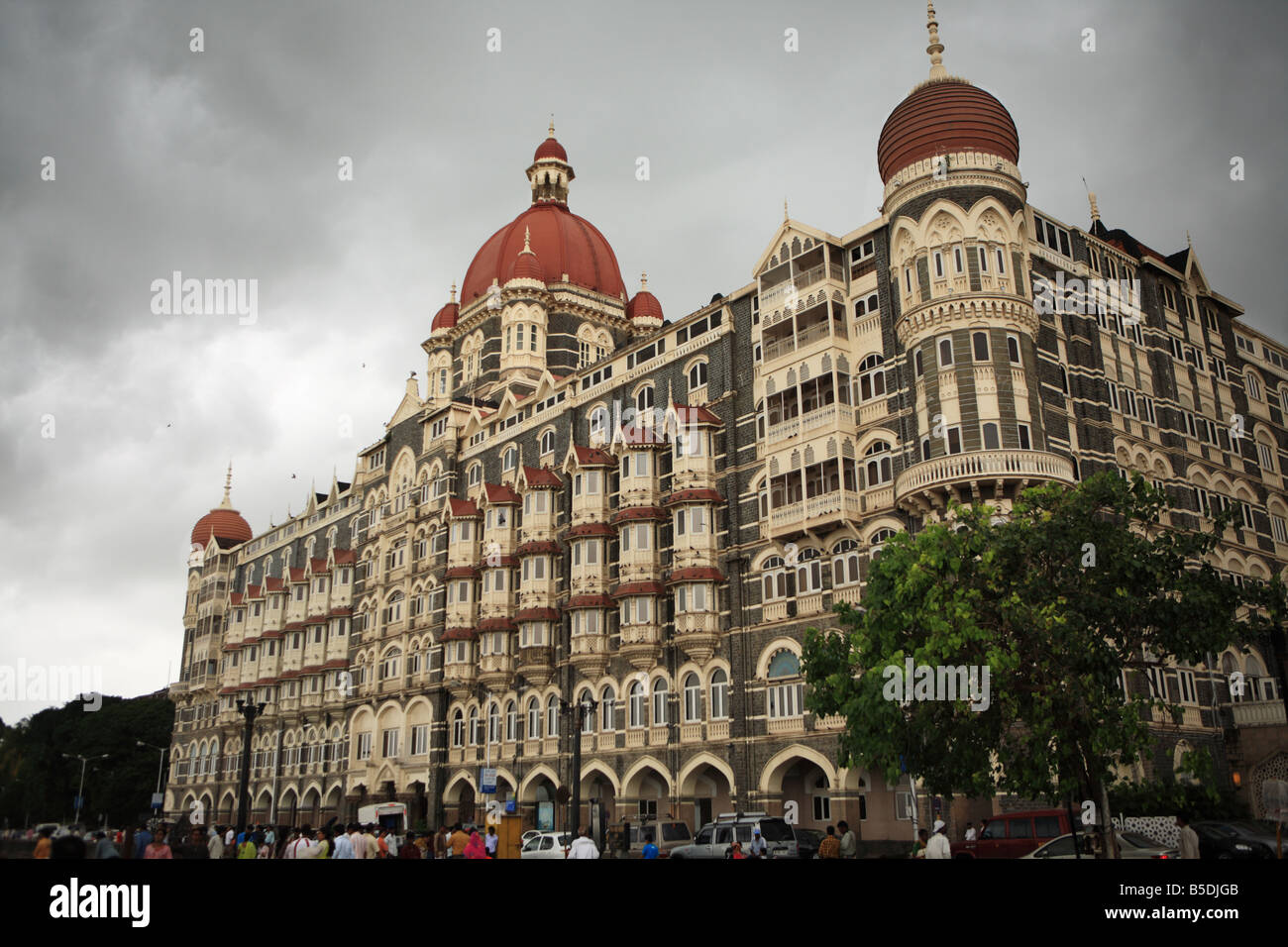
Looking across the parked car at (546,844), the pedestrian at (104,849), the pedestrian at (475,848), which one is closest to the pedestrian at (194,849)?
the parked car at (546,844)

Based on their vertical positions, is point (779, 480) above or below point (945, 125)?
below

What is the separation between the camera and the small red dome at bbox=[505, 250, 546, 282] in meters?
65.2

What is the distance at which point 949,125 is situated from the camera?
122ft

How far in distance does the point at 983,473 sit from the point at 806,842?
493 inches

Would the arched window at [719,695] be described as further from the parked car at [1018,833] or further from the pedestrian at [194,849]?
the pedestrian at [194,849]

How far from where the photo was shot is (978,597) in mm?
24656

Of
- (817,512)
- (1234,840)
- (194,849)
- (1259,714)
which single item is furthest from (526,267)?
(1234,840)

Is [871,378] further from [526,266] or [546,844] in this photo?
[526,266]

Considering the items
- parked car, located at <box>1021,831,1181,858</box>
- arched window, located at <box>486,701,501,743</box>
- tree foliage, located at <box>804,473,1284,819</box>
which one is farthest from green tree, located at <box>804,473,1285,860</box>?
arched window, located at <box>486,701,501,743</box>

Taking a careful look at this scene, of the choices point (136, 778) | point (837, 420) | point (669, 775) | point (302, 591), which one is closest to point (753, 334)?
point (837, 420)

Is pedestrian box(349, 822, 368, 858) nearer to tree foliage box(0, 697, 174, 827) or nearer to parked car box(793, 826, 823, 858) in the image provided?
parked car box(793, 826, 823, 858)

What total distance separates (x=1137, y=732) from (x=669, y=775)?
22151 millimetres

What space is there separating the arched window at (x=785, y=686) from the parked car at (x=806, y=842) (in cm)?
640
